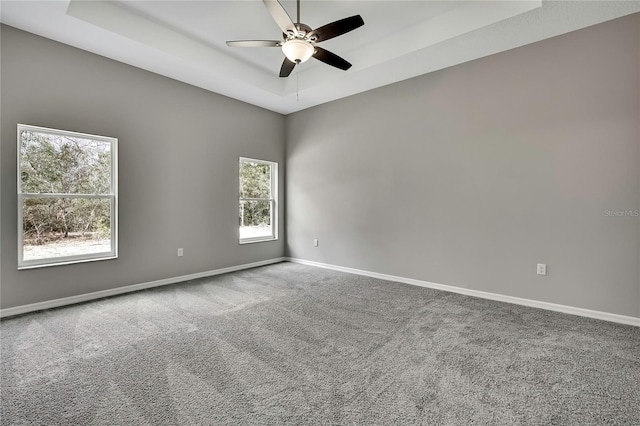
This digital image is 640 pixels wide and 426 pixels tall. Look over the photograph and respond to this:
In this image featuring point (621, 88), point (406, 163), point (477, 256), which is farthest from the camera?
point (406, 163)

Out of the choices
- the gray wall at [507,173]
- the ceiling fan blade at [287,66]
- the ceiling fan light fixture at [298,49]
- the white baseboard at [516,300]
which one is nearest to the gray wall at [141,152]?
the gray wall at [507,173]

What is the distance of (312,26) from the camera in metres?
3.45

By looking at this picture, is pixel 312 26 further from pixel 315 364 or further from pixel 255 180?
pixel 315 364

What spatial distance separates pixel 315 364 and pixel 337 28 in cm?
268

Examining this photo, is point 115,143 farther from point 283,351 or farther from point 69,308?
point 283,351

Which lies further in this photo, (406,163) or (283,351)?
(406,163)

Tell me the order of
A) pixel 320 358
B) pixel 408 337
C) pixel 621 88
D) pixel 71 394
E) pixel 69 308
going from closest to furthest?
pixel 71 394
pixel 320 358
pixel 408 337
pixel 621 88
pixel 69 308

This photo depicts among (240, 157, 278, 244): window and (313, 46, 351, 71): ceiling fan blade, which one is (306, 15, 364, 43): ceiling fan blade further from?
(240, 157, 278, 244): window

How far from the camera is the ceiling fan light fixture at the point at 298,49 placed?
258 cm

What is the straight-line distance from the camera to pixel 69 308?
128 inches

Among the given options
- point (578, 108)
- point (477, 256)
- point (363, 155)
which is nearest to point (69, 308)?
point (363, 155)

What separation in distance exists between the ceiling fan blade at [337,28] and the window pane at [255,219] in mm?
3298

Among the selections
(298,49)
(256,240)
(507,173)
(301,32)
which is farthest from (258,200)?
(507,173)

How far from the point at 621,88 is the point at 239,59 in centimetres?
439
